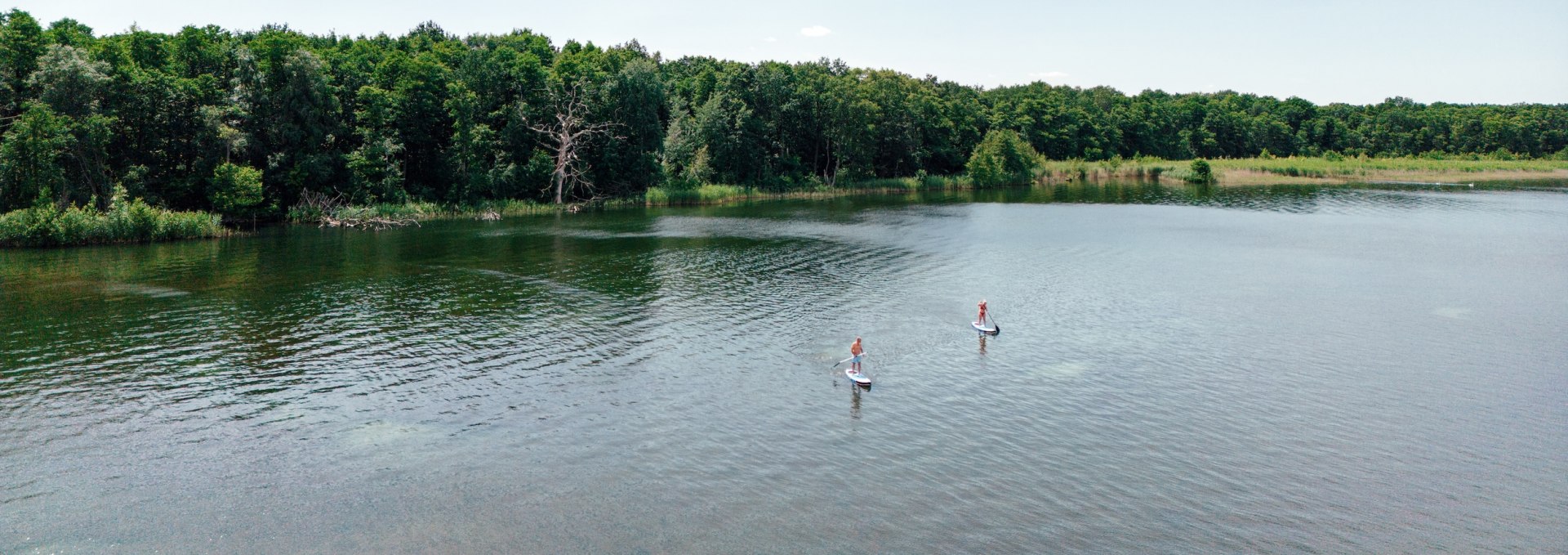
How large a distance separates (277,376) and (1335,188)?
5919 inches

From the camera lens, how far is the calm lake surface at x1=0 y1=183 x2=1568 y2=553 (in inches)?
907

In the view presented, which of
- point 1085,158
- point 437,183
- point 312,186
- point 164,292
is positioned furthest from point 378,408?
point 1085,158

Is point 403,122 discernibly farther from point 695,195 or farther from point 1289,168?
point 1289,168

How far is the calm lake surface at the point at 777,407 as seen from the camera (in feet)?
75.6

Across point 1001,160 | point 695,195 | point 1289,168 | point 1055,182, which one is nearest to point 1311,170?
point 1289,168

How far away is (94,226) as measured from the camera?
7019 cm

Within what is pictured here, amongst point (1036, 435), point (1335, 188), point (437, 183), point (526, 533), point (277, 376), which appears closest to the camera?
point (526, 533)

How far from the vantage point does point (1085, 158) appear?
190500 mm

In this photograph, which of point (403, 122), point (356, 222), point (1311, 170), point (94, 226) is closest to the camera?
point (94, 226)

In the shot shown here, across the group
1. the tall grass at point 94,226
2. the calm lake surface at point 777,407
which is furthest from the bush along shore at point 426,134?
the calm lake surface at point 777,407

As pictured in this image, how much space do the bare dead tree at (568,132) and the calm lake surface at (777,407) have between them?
42.5 metres

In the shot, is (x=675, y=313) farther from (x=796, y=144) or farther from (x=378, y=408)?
(x=796, y=144)

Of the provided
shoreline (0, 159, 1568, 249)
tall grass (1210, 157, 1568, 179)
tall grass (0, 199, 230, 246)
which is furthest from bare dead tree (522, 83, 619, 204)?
tall grass (1210, 157, 1568, 179)

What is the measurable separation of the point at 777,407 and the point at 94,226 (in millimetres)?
65313
